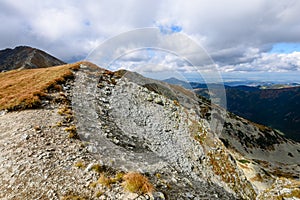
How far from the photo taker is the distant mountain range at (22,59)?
11127 cm

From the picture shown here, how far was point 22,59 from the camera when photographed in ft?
397

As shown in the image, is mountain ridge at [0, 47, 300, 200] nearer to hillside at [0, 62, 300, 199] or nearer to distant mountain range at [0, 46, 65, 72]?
hillside at [0, 62, 300, 199]

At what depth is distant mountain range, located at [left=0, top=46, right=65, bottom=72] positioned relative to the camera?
365 feet

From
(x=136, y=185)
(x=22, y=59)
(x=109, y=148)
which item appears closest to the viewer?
(x=136, y=185)

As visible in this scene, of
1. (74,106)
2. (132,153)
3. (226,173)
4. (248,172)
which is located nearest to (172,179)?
(132,153)

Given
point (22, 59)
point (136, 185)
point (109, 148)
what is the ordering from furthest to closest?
point (22, 59) < point (109, 148) < point (136, 185)

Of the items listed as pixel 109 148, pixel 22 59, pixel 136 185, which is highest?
pixel 22 59

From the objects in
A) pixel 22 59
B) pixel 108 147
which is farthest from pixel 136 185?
pixel 22 59

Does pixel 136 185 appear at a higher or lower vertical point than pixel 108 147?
lower

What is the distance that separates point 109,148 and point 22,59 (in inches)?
5266

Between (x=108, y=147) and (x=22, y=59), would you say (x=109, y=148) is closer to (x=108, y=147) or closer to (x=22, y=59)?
(x=108, y=147)

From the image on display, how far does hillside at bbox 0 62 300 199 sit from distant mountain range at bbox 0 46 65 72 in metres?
94.8

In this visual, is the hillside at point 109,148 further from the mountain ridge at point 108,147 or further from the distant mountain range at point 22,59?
the distant mountain range at point 22,59

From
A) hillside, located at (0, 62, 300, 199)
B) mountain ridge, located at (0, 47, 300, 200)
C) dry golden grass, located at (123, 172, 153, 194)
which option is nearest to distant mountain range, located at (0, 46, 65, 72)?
hillside, located at (0, 62, 300, 199)
